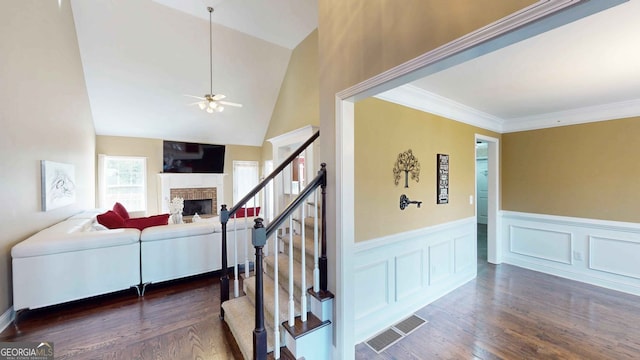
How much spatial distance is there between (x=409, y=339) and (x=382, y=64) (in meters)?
2.45

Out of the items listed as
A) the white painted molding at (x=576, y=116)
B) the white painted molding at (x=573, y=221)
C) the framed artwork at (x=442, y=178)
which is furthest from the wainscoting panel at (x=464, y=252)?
the white painted molding at (x=576, y=116)

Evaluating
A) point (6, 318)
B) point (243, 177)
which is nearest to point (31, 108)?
point (6, 318)

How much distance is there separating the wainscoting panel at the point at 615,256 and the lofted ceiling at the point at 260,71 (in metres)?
1.70

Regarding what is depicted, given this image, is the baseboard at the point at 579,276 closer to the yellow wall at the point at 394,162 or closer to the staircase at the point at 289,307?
the yellow wall at the point at 394,162

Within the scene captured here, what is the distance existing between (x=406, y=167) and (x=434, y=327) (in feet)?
5.56

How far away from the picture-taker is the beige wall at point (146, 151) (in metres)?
6.04

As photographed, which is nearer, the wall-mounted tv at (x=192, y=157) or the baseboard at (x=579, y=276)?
the baseboard at (x=579, y=276)

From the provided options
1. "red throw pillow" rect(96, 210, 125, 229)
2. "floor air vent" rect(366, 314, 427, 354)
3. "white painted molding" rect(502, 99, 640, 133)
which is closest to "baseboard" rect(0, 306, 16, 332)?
"red throw pillow" rect(96, 210, 125, 229)

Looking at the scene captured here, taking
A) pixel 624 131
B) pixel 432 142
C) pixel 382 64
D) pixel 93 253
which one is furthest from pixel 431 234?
pixel 93 253

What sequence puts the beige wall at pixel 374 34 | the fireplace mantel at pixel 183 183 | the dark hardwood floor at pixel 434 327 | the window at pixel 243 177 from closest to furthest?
the beige wall at pixel 374 34
the dark hardwood floor at pixel 434 327
the fireplace mantel at pixel 183 183
the window at pixel 243 177

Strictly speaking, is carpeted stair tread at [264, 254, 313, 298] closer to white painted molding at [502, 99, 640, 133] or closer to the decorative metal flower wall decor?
the decorative metal flower wall decor

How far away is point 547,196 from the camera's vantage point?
3883 millimetres

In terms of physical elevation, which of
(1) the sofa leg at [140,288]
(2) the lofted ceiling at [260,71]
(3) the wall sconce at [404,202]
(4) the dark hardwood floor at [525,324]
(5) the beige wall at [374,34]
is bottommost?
(4) the dark hardwood floor at [525,324]

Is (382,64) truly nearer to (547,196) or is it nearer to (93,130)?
(547,196)
